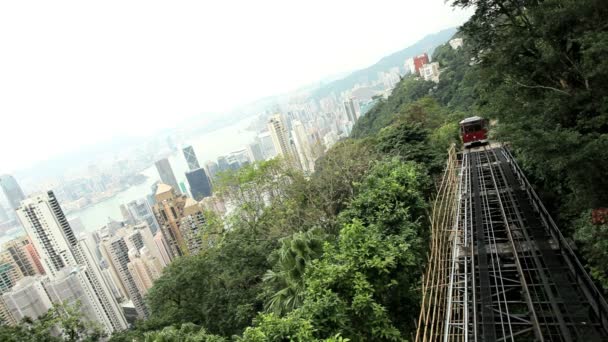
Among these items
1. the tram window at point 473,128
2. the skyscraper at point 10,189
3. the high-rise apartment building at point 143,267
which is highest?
the skyscraper at point 10,189

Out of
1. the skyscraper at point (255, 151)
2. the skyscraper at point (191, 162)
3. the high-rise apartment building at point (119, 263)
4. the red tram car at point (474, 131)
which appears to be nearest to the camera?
the red tram car at point (474, 131)

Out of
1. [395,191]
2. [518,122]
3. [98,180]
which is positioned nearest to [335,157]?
[395,191]

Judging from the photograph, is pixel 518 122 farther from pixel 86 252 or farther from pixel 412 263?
pixel 86 252

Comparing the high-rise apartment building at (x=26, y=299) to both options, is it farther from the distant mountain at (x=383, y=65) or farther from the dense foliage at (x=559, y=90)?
the distant mountain at (x=383, y=65)

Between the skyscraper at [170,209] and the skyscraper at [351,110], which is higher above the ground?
the skyscraper at [170,209]

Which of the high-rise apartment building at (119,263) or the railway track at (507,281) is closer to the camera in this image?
the railway track at (507,281)

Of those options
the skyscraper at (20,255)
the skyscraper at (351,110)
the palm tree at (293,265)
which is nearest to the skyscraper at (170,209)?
the skyscraper at (20,255)
